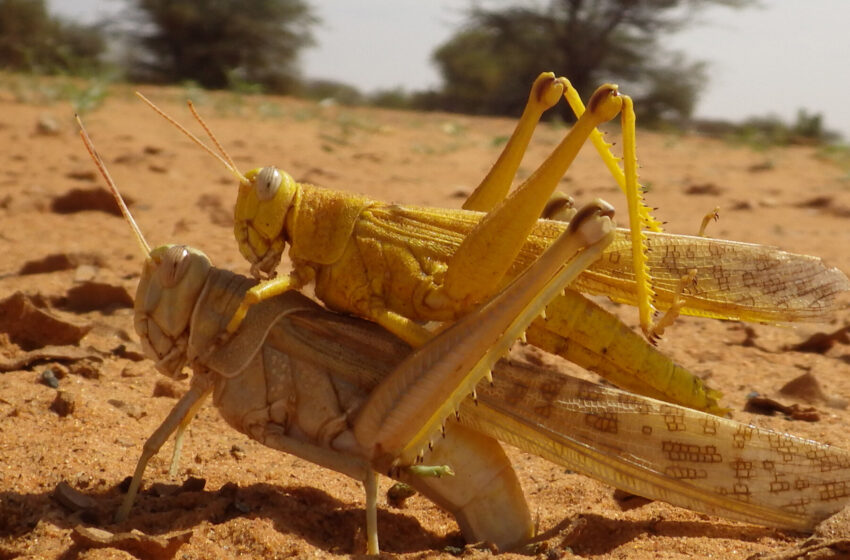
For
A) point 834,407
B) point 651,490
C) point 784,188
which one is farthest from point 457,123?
point 651,490

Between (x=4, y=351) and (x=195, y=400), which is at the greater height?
(x=195, y=400)

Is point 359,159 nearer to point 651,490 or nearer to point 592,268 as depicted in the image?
point 592,268

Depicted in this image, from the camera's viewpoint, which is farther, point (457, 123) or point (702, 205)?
point (457, 123)

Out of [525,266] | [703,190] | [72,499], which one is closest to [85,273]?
[72,499]

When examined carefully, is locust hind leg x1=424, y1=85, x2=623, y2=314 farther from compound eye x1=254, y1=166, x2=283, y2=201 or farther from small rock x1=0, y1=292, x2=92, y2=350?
small rock x1=0, y1=292, x2=92, y2=350

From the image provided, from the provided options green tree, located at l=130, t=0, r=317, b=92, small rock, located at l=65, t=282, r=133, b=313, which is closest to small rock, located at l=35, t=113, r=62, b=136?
small rock, located at l=65, t=282, r=133, b=313
